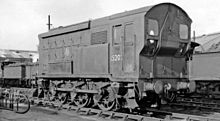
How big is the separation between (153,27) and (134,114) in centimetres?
356

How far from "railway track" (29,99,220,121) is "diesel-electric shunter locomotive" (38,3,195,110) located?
38 cm

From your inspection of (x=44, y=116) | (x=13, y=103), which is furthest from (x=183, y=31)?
(x=13, y=103)

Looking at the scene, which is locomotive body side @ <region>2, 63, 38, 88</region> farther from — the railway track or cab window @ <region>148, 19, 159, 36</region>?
cab window @ <region>148, 19, 159, 36</region>

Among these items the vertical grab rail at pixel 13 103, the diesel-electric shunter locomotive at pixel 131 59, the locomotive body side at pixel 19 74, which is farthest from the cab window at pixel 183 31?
the locomotive body side at pixel 19 74

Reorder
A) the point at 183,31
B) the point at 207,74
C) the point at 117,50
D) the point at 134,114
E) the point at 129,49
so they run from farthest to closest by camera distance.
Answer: the point at 207,74 → the point at 183,31 → the point at 134,114 → the point at 117,50 → the point at 129,49

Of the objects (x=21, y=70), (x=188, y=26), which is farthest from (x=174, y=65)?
(x=21, y=70)

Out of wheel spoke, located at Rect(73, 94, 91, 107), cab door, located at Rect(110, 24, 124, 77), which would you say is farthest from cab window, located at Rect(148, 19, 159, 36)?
wheel spoke, located at Rect(73, 94, 91, 107)

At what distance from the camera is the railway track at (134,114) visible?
9.78 meters

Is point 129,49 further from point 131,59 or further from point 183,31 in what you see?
point 183,31

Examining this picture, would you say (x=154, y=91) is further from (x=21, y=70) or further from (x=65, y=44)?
(x=21, y=70)

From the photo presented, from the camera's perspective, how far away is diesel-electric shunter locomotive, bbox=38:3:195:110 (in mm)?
10258

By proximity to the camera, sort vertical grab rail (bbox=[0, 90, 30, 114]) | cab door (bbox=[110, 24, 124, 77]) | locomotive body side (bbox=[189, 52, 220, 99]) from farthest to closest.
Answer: locomotive body side (bbox=[189, 52, 220, 99]) → vertical grab rail (bbox=[0, 90, 30, 114]) → cab door (bbox=[110, 24, 124, 77])

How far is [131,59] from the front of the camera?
34.3ft

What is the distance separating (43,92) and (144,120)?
7805 millimetres
